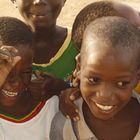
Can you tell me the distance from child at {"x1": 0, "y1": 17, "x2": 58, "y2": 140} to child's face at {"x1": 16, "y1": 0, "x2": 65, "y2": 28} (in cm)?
30

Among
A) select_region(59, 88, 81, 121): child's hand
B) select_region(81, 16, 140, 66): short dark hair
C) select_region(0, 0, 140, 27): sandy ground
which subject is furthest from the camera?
select_region(0, 0, 140, 27): sandy ground

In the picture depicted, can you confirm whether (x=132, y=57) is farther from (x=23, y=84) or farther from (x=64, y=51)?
(x=64, y=51)

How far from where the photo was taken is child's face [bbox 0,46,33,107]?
2.16 m

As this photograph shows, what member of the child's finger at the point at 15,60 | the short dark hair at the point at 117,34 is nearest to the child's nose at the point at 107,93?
the short dark hair at the point at 117,34

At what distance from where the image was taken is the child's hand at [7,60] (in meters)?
2.03

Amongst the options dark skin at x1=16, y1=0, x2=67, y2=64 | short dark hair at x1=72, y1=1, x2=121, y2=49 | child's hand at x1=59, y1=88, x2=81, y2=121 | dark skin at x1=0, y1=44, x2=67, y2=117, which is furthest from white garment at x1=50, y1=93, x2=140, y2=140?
dark skin at x1=16, y1=0, x2=67, y2=64

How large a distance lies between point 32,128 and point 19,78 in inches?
9.9

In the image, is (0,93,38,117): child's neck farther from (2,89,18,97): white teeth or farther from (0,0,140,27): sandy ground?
(0,0,140,27): sandy ground

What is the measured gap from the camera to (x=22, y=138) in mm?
2248

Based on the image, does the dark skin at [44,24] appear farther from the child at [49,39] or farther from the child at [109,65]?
the child at [109,65]

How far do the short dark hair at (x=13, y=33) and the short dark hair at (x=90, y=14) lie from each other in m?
0.25

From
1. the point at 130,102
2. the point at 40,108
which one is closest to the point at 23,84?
the point at 40,108

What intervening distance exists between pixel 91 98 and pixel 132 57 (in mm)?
246

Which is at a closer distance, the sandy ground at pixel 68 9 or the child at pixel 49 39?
the child at pixel 49 39
